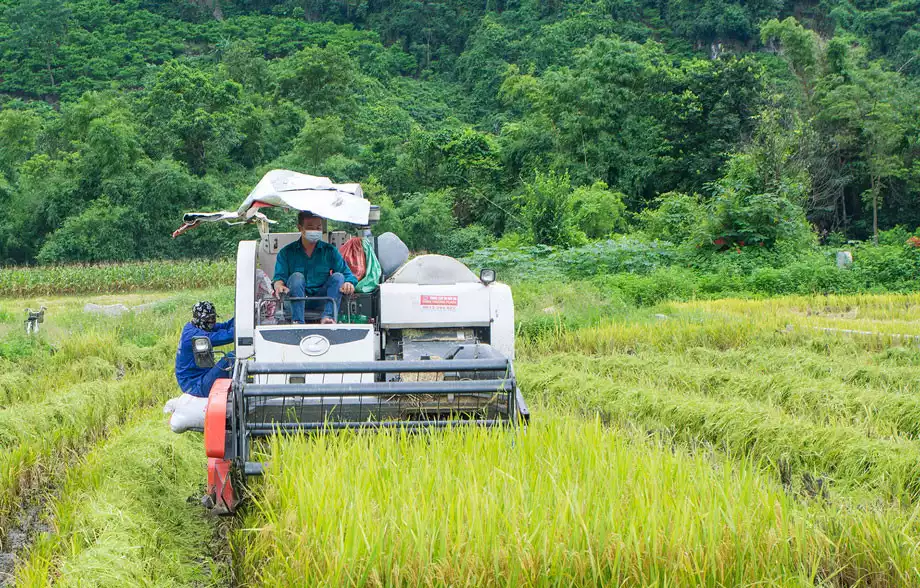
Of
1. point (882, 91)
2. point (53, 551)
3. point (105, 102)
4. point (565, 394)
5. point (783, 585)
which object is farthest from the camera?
point (105, 102)

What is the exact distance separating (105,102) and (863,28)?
45.6 metres

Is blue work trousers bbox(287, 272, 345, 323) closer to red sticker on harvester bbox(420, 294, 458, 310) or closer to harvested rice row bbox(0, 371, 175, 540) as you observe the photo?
red sticker on harvester bbox(420, 294, 458, 310)

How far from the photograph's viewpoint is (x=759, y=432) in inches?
290

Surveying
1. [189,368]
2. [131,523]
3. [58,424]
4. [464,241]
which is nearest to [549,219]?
[464,241]

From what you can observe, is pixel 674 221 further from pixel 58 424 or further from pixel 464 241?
pixel 58 424

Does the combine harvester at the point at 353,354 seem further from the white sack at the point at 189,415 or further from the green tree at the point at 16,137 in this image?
the green tree at the point at 16,137

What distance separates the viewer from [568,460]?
193 inches

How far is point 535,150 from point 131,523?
36909 millimetres

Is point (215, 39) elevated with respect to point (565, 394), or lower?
elevated

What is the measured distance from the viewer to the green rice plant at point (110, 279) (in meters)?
32.2

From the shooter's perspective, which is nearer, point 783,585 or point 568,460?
point 783,585

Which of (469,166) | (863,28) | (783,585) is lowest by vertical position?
(783,585)

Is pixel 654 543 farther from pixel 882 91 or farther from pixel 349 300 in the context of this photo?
pixel 882 91

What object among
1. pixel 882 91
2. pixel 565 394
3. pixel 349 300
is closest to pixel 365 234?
pixel 349 300
